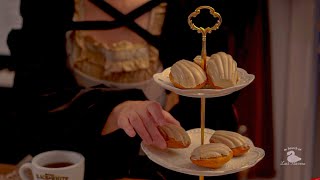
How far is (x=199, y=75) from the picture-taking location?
589 millimetres

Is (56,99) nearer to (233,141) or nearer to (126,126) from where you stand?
(126,126)

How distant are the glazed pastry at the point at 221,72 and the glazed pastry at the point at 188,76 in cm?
1

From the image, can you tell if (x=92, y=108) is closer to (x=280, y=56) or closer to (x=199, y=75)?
(x=199, y=75)

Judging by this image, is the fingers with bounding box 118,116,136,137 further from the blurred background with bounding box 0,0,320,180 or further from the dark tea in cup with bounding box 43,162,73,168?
the blurred background with bounding box 0,0,320,180

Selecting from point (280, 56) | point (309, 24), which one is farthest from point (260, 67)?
point (309, 24)

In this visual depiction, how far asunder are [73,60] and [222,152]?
56cm

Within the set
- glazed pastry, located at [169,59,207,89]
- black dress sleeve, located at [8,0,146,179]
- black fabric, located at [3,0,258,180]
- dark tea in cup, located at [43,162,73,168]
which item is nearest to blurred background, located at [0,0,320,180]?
black fabric, located at [3,0,258,180]

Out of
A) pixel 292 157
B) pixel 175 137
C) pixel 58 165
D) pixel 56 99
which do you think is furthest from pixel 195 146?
pixel 292 157

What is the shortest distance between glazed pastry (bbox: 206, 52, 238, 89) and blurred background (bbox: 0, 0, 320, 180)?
732mm

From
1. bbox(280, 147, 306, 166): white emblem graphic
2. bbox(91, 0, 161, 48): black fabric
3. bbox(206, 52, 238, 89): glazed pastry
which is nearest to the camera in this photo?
bbox(206, 52, 238, 89): glazed pastry

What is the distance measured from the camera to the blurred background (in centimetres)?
129

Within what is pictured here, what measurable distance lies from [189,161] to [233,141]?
0.06m

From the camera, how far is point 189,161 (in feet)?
2.05

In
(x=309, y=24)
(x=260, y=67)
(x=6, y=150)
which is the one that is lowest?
(x=6, y=150)
